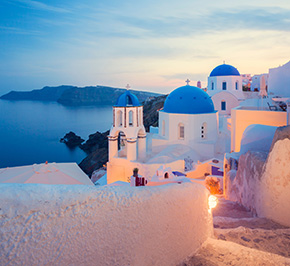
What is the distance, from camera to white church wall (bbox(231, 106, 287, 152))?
9420mm

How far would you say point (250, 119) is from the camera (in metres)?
9.96

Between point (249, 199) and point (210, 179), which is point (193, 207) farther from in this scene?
point (210, 179)

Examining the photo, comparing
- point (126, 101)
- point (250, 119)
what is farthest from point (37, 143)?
point (250, 119)

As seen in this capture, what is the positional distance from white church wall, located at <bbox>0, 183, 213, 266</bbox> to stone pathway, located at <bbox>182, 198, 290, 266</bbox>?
26 cm

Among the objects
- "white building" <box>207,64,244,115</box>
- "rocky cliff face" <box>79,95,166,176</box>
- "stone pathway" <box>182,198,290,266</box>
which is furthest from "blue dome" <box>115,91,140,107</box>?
"rocky cliff face" <box>79,95,166,176</box>

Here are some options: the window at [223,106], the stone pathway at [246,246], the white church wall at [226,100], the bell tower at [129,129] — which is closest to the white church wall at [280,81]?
the white church wall at [226,100]

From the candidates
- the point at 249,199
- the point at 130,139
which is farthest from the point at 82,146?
the point at 249,199

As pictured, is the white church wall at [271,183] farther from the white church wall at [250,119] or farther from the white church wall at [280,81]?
the white church wall at [280,81]

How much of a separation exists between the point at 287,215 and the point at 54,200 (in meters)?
3.66

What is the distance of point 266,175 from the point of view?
4.62m

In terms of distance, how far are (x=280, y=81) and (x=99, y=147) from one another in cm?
2886

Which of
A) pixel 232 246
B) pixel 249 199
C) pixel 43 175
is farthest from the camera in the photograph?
pixel 43 175

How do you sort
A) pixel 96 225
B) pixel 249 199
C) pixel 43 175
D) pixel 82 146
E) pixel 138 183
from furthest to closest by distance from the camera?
1. pixel 82 146
2. pixel 43 175
3. pixel 138 183
4. pixel 249 199
5. pixel 96 225

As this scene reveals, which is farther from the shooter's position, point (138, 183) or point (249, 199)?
point (138, 183)
